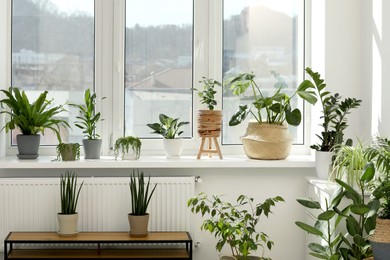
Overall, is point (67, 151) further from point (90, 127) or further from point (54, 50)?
point (54, 50)

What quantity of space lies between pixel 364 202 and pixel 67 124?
2.25 meters

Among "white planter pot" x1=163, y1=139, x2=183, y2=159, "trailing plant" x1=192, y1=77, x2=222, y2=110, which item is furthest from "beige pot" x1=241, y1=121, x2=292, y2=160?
"white planter pot" x1=163, y1=139, x2=183, y2=159

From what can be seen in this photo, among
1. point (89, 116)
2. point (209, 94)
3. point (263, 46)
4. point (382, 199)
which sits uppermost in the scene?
point (263, 46)

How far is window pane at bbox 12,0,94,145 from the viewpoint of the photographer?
5398 mm

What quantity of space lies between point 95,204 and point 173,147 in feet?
2.33

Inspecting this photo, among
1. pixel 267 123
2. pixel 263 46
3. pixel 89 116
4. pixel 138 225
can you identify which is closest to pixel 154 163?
pixel 138 225

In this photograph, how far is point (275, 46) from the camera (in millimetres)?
5562

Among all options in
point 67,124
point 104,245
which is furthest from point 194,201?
point 67,124

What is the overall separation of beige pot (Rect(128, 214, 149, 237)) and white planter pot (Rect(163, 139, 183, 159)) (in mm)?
556

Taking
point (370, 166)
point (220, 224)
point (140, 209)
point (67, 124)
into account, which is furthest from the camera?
point (67, 124)

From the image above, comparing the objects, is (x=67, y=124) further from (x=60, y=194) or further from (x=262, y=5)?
(x=262, y=5)

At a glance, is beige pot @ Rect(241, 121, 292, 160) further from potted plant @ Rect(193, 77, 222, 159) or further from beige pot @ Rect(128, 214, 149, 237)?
beige pot @ Rect(128, 214, 149, 237)

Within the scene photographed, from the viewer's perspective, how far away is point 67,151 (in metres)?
5.05

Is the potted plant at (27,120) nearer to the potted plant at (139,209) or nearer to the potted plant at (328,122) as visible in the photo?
the potted plant at (139,209)
